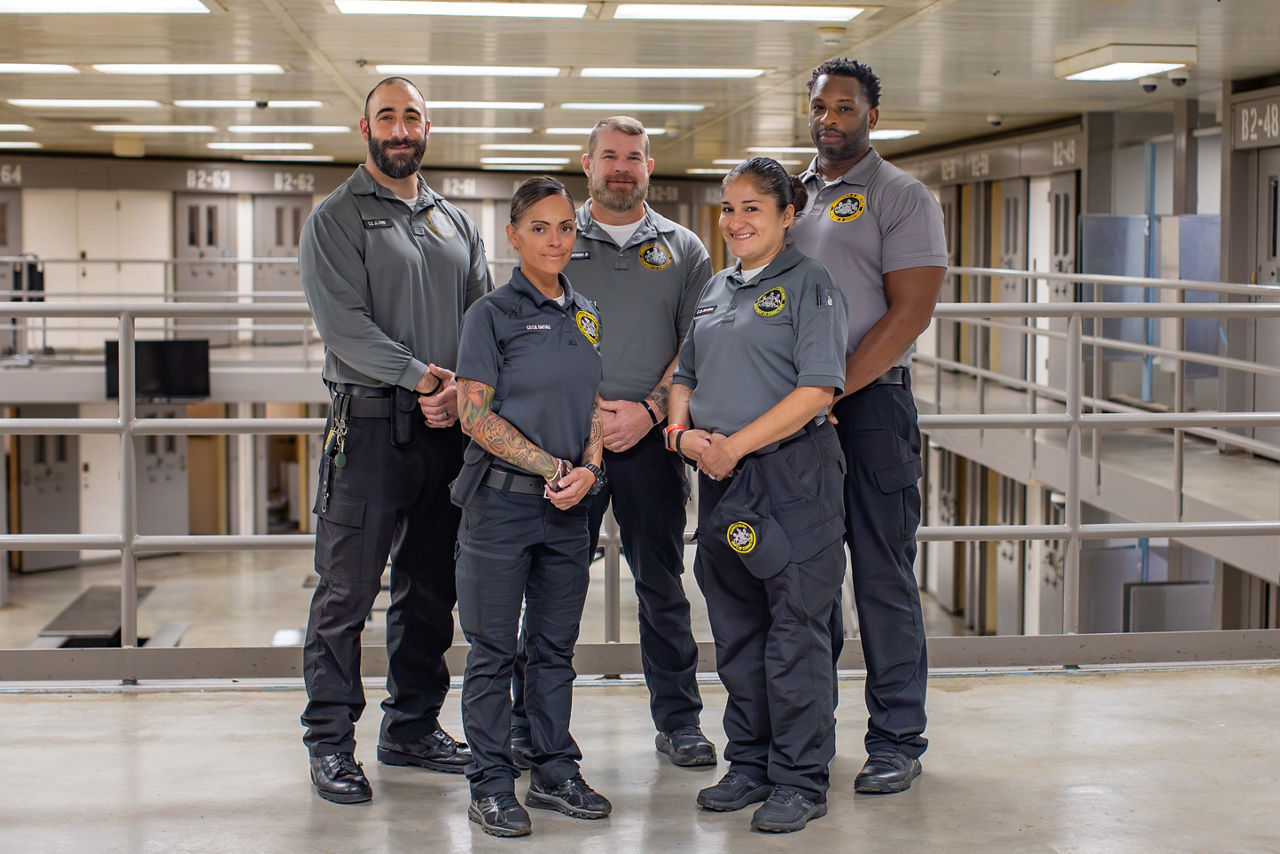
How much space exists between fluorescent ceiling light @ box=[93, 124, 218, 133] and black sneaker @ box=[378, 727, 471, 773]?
1079cm

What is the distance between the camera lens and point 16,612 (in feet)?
45.9

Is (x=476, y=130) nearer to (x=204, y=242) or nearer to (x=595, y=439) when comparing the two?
(x=204, y=242)

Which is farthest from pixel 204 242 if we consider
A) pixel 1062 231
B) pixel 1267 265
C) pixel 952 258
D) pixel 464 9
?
pixel 1267 265

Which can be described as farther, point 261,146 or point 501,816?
point 261,146

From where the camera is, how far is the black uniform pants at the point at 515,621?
2.82 meters

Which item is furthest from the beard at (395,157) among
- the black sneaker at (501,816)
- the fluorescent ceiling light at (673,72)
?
the fluorescent ceiling light at (673,72)

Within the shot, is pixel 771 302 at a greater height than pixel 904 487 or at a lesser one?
greater

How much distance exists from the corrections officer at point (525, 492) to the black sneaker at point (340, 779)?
0.29 meters

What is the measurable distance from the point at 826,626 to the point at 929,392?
1005cm

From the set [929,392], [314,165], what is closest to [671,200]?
[314,165]

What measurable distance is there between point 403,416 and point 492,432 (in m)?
0.32

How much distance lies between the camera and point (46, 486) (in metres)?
15.7

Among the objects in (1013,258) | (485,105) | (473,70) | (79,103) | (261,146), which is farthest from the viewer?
(261,146)

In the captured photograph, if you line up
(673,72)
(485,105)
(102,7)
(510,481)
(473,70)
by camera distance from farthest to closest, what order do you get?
(485,105) < (673,72) < (473,70) < (102,7) < (510,481)
